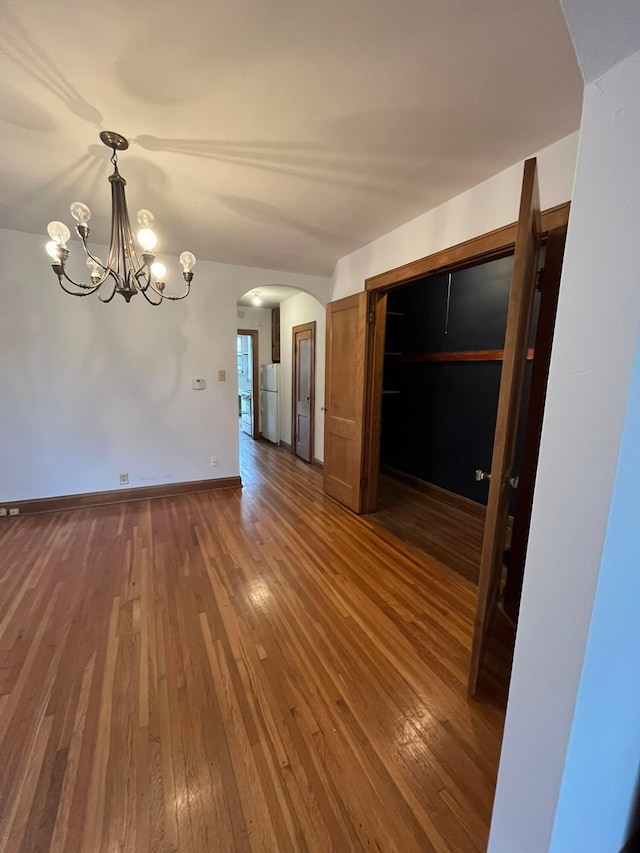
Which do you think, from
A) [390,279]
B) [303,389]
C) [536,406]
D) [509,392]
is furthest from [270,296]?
[509,392]

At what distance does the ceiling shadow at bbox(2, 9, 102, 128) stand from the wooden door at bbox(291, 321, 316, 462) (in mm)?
3589

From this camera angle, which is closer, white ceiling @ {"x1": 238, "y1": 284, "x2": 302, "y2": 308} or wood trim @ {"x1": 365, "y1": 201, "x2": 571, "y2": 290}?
wood trim @ {"x1": 365, "y1": 201, "x2": 571, "y2": 290}

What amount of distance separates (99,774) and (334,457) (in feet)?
9.42

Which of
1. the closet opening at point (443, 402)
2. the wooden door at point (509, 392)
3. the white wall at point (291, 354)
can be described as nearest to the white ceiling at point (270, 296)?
the white wall at point (291, 354)

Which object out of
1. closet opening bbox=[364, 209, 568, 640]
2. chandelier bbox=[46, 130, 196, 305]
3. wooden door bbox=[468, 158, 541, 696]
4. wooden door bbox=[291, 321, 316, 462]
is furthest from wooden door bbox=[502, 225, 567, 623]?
wooden door bbox=[291, 321, 316, 462]

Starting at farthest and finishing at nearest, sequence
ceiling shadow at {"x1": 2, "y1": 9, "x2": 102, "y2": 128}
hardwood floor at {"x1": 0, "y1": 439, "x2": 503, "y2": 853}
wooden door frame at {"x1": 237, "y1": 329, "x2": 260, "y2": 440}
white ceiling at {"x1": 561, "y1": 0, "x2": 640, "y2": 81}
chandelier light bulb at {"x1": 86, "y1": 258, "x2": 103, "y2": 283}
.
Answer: wooden door frame at {"x1": 237, "y1": 329, "x2": 260, "y2": 440} < chandelier light bulb at {"x1": 86, "y1": 258, "x2": 103, "y2": 283} < ceiling shadow at {"x1": 2, "y1": 9, "x2": 102, "y2": 128} < hardwood floor at {"x1": 0, "y1": 439, "x2": 503, "y2": 853} < white ceiling at {"x1": 561, "y1": 0, "x2": 640, "y2": 81}

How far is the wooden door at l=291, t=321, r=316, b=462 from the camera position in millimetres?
5082

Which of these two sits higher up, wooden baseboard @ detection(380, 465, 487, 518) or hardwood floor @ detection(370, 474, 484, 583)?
wooden baseboard @ detection(380, 465, 487, 518)

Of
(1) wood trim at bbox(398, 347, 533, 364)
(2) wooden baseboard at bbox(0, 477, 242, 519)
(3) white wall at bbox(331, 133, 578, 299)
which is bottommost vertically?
(2) wooden baseboard at bbox(0, 477, 242, 519)

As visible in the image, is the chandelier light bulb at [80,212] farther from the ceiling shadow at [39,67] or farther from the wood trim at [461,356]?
the wood trim at [461,356]

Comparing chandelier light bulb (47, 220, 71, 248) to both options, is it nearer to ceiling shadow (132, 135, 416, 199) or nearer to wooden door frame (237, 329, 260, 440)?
ceiling shadow (132, 135, 416, 199)

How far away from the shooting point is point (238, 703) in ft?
4.82

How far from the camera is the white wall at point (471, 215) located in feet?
5.55

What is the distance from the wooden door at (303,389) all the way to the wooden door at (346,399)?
4.31 feet
